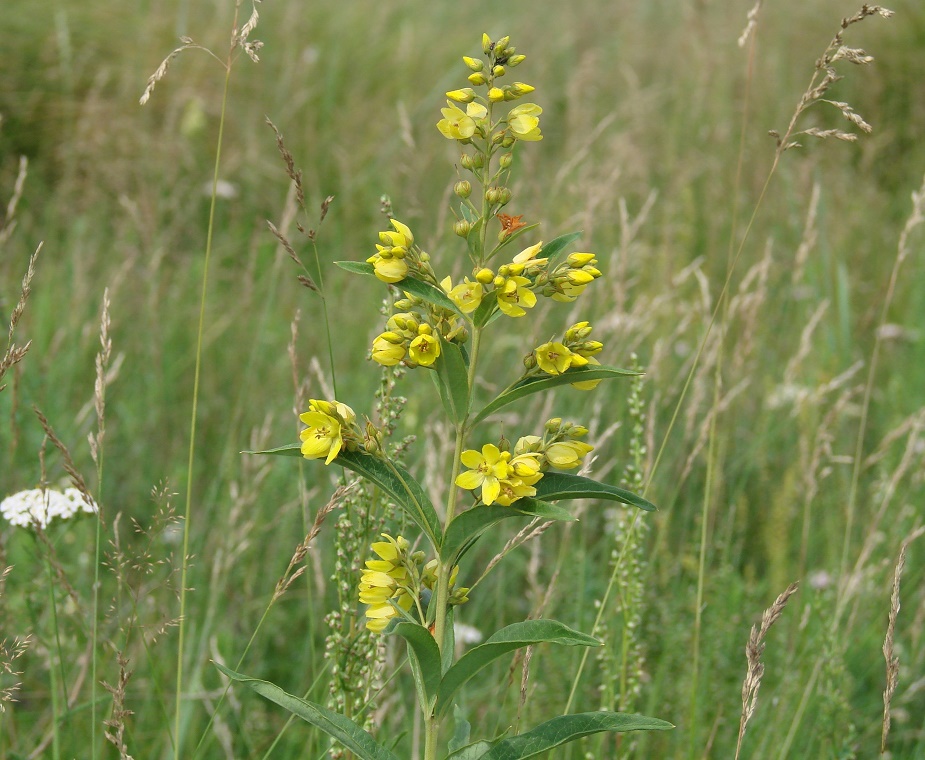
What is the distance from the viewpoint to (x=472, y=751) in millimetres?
1089

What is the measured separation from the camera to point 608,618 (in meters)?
2.02

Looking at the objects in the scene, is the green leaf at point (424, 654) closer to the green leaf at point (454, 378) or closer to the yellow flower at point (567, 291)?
the green leaf at point (454, 378)

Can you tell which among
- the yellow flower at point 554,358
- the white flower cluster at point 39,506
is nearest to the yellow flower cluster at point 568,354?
the yellow flower at point 554,358

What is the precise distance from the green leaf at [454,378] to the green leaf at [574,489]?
0.12m

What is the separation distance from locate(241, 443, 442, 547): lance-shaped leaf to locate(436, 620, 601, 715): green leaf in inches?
5.4

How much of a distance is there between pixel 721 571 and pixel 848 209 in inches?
106

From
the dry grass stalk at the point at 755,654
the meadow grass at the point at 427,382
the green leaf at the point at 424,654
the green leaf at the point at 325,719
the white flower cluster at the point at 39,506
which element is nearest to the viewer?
the green leaf at the point at 424,654

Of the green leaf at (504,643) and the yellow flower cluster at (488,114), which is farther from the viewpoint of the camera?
the yellow flower cluster at (488,114)

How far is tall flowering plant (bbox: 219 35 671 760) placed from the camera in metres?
1.04

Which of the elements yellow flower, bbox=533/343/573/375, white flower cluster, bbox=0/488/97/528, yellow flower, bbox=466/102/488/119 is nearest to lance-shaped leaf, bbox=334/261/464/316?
yellow flower, bbox=533/343/573/375

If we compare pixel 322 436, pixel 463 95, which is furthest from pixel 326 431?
pixel 463 95

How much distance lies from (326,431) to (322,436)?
1 cm

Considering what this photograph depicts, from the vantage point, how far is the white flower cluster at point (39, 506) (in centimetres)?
173

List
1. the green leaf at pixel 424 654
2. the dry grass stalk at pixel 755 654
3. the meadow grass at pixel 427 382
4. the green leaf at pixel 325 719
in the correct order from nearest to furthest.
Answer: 1. the green leaf at pixel 424 654
2. the green leaf at pixel 325 719
3. the dry grass stalk at pixel 755 654
4. the meadow grass at pixel 427 382
